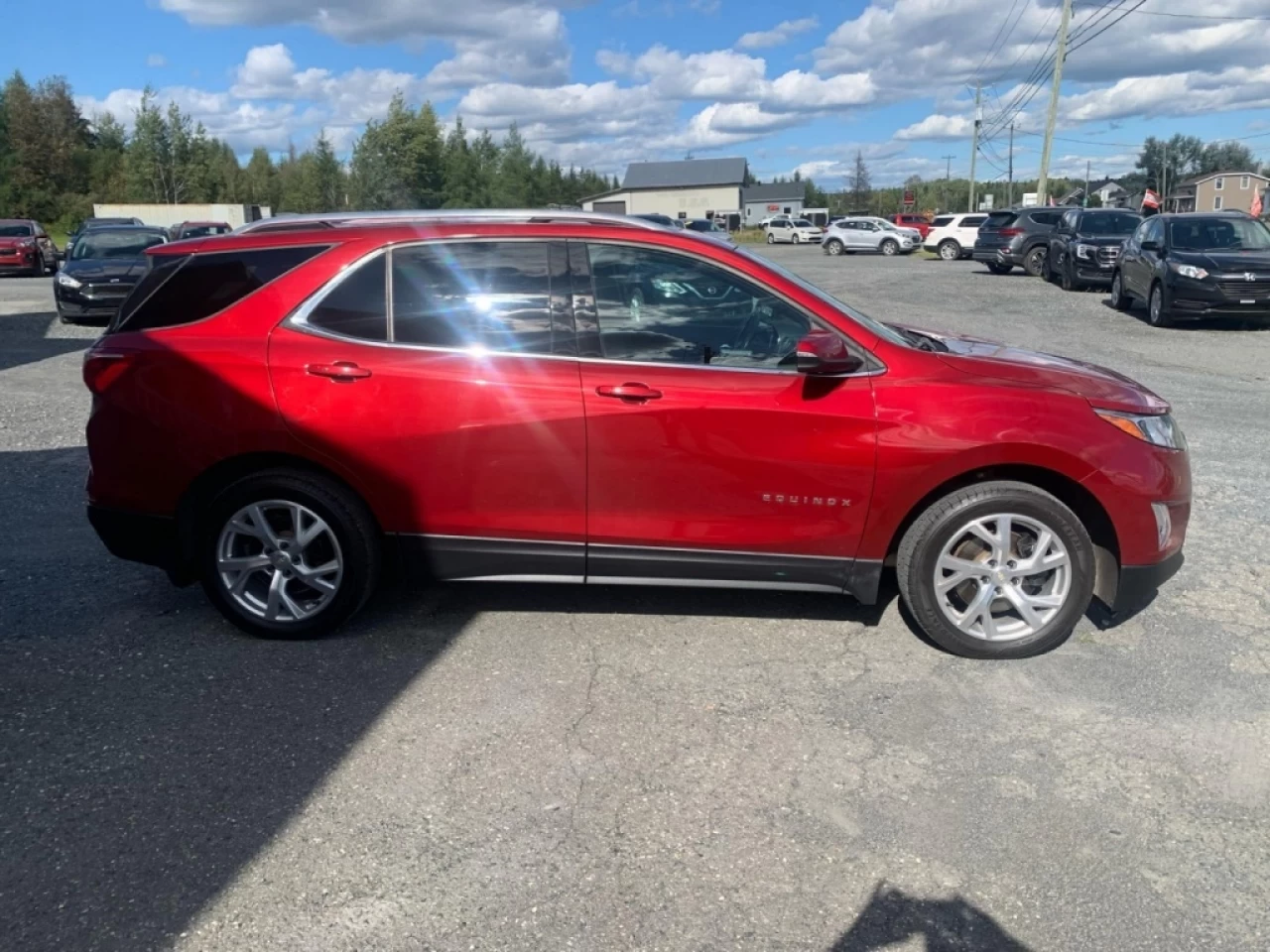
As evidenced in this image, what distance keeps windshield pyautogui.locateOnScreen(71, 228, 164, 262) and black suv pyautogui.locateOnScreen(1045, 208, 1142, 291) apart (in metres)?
17.9

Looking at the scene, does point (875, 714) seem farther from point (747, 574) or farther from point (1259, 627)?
point (1259, 627)

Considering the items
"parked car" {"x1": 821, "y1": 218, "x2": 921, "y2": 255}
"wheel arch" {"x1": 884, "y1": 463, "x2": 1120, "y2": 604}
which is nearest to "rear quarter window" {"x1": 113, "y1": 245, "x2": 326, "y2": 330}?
"wheel arch" {"x1": 884, "y1": 463, "x2": 1120, "y2": 604}

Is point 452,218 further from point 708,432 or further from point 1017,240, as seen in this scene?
point 1017,240

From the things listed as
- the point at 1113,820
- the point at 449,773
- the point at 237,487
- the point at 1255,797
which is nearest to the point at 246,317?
the point at 237,487

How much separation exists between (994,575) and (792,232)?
58240mm

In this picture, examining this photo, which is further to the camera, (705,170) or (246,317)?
(705,170)

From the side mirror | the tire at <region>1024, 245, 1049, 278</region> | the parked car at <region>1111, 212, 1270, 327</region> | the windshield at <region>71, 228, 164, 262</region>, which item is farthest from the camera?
the tire at <region>1024, 245, 1049, 278</region>

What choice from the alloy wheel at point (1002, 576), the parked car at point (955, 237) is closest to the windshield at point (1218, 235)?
the alloy wheel at point (1002, 576)

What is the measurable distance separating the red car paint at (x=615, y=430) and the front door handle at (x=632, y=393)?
0.5 inches

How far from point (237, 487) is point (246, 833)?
5.58 feet

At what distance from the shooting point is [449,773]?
3.52 m

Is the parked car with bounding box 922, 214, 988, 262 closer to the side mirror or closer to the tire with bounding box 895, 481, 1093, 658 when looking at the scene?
the tire with bounding box 895, 481, 1093, 658

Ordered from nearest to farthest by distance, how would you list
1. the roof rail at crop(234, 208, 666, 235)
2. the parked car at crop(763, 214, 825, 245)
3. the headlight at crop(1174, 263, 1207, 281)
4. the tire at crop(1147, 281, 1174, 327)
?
the roof rail at crop(234, 208, 666, 235) < the headlight at crop(1174, 263, 1207, 281) < the tire at crop(1147, 281, 1174, 327) < the parked car at crop(763, 214, 825, 245)

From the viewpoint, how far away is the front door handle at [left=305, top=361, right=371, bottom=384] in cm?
428
